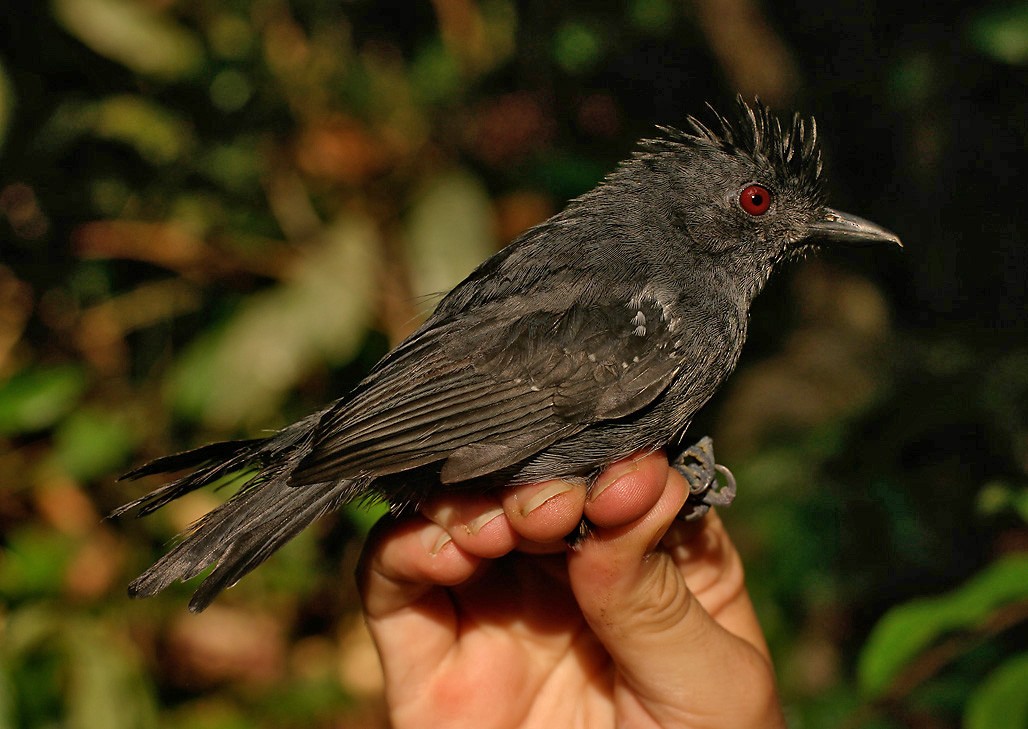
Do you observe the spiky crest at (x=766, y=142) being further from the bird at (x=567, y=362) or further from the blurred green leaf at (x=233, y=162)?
the blurred green leaf at (x=233, y=162)

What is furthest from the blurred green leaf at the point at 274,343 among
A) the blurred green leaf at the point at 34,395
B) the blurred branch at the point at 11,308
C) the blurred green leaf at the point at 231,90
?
the blurred green leaf at the point at 231,90

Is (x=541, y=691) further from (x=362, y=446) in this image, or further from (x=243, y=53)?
(x=243, y=53)

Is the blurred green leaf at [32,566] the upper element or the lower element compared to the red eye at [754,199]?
lower

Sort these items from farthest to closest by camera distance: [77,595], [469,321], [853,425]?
[77,595]
[853,425]
[469,321]

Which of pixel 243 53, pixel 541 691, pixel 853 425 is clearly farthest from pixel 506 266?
pixel 243 53

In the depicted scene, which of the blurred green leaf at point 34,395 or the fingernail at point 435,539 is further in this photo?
the blurred green leaf at point 34,395

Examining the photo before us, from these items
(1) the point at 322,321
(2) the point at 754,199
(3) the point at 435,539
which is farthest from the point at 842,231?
(1) the point at 322,321

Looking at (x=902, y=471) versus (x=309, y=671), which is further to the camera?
(x=309, y=671)
